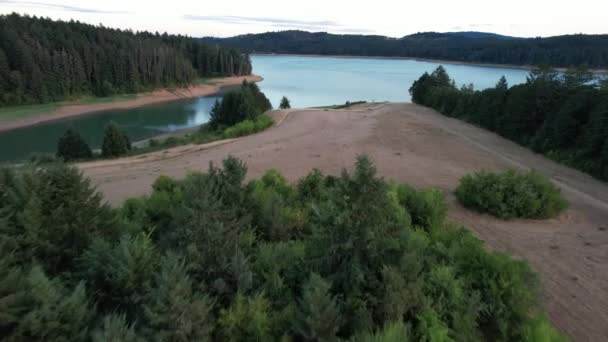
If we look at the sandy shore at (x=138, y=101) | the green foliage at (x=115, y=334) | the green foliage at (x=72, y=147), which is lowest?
the sandy shore at (x=138, y=101)

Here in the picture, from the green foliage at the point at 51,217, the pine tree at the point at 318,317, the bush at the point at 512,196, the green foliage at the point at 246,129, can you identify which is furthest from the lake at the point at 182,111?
the pine tree at the point at 318,317

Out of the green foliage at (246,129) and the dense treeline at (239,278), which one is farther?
the green foliage at (246,129)

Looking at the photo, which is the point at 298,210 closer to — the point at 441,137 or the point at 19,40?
the point at 441,137

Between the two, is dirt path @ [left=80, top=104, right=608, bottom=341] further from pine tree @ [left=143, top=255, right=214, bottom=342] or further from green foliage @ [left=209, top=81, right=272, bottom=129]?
pine tree @ [left=143, top=255, right=214, bottom=342]

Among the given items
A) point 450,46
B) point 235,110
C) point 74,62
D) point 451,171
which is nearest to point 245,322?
point 451,171

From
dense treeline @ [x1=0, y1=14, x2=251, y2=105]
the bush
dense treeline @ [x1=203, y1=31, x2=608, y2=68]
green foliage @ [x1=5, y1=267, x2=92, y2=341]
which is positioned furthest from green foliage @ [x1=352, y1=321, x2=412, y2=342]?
dense treeline @ [x1=0, y1=14, x2=251, y2=105]

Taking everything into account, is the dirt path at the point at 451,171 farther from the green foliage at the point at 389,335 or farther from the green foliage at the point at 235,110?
the green foliage at the point at 235,110
